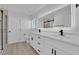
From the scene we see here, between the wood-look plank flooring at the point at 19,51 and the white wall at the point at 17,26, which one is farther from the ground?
the white wall at the point at 17,26

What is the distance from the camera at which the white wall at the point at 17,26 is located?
21.5 ft

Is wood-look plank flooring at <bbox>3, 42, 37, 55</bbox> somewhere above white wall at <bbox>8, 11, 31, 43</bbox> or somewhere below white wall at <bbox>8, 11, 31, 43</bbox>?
below

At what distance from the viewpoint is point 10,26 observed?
6.56 meters

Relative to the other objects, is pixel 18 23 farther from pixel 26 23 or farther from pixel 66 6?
pixel 66 6

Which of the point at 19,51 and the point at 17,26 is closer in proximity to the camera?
the point at 19,51

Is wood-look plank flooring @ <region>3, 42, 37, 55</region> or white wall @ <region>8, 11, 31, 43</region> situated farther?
white wall @ <region>8, 11, 31, 43</region>

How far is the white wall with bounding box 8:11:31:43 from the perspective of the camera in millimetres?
6551

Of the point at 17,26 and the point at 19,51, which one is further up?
the point at 17,26

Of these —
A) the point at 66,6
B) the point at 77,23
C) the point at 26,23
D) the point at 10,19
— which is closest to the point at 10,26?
the point at 10,19

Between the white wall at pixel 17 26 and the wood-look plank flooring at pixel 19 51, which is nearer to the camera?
the wood-look plank flooring at pixel 19 51

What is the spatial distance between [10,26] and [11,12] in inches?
35.0

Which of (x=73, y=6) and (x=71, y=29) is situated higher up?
(x=73, y=6)

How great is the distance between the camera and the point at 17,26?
23.3 ft
